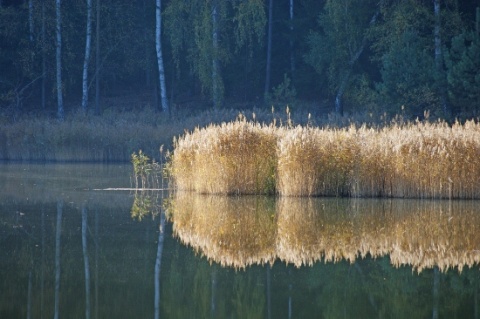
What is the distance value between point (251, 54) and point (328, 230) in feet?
82.0

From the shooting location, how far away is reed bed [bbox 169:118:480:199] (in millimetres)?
15164

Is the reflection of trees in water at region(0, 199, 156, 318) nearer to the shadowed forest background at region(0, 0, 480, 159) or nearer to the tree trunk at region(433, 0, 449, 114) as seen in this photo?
the tree trunk at region(433, 0, 449, 114)

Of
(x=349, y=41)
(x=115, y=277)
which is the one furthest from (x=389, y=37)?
(x=115, y=277)

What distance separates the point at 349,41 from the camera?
3306cm

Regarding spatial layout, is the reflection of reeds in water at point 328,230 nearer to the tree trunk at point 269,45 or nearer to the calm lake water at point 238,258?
the calm lake water at point 238,258

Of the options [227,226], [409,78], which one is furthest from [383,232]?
[409,78]

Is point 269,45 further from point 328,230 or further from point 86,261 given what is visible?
point 86,261

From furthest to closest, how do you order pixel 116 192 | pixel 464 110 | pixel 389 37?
pixel 389 37 < pixel 464 110 < pixel 116 192

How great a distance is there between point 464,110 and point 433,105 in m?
1.34

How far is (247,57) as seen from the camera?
39875 mm

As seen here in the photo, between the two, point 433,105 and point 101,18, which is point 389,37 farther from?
point 101,18

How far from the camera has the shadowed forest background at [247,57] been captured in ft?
87.6

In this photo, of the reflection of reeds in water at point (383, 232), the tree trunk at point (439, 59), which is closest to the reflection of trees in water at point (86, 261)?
the reflection of reeds in water at point (383, 232)

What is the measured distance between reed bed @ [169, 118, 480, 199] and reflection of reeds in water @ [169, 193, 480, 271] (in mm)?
540
